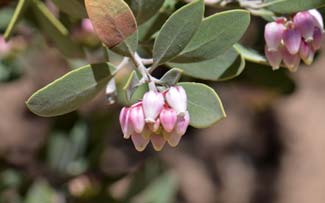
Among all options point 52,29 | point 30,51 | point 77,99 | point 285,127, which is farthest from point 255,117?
point 77,99

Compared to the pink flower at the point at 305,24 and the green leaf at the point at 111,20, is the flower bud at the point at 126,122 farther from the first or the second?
the pink flower at the point at 305,24

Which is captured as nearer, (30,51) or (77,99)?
(77,99)

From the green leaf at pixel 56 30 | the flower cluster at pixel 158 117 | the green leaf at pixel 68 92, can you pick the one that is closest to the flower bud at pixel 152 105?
the flower cluster at pixel 158 117

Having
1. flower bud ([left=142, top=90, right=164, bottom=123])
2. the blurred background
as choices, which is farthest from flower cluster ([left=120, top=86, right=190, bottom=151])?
the blurred background

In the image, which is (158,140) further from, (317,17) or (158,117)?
(317,17)

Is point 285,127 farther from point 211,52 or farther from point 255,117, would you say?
point 211,52

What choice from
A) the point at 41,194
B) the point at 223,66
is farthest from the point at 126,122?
the point at 41,194
